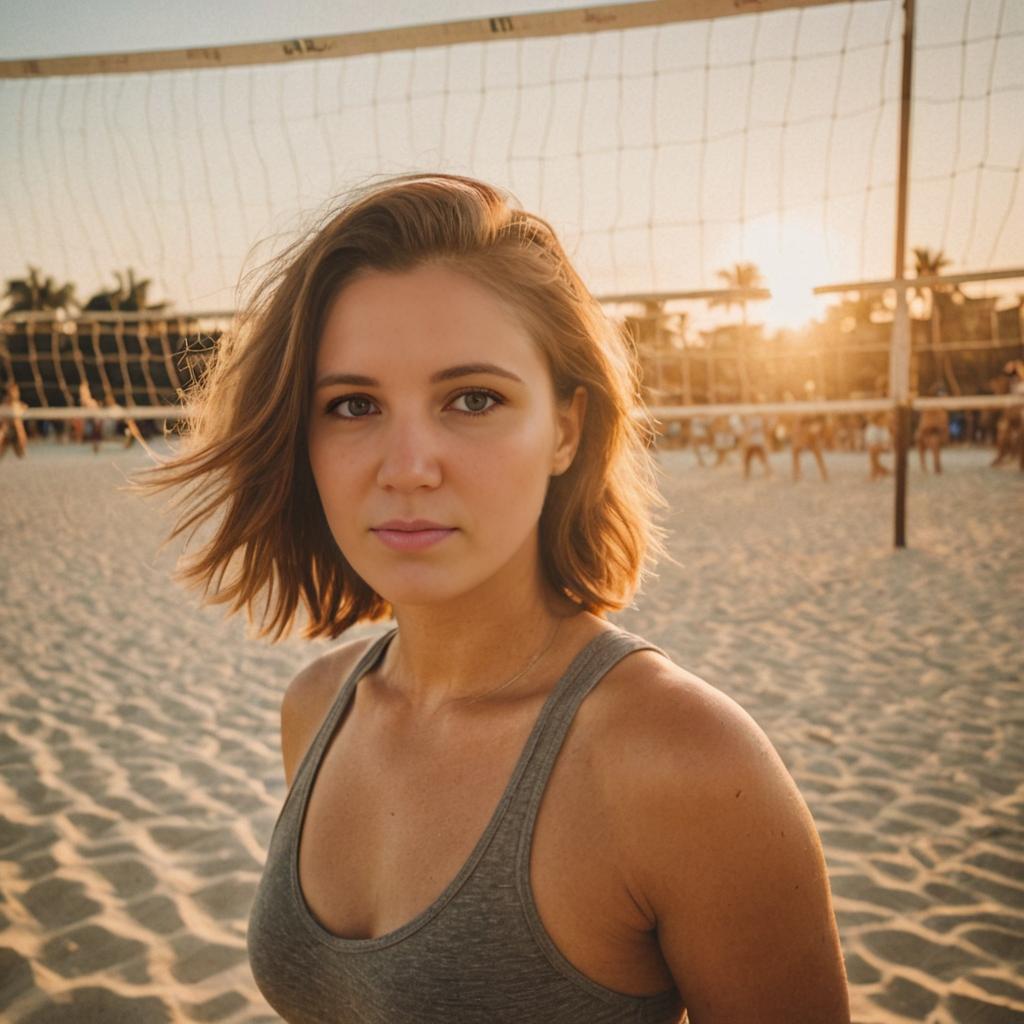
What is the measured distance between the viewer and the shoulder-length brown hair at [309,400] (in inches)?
45.4

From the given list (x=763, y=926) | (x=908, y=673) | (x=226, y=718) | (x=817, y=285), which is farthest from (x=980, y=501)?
(x=763, y=926)

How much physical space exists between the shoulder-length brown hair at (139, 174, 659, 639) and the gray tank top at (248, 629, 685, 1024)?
0.34m

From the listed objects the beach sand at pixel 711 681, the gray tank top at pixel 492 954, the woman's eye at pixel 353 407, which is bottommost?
the beach sand at pixel 711 681

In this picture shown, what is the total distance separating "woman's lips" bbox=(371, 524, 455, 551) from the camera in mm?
1062

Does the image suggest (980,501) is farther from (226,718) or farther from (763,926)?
(763,926)

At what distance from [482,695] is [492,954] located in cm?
36

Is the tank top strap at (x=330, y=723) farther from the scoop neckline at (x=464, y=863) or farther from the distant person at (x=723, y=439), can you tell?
the distant person at (x=723, y=439)

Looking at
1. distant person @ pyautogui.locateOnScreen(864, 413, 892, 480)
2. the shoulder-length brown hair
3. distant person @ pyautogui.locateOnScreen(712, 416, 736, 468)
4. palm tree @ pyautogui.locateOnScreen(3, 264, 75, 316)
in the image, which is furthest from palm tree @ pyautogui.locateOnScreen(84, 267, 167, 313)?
the shoulder-length brown hair

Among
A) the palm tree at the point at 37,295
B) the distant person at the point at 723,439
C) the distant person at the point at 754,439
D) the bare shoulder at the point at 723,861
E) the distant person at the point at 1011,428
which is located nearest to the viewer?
the bare shoulder at the point at 723,861

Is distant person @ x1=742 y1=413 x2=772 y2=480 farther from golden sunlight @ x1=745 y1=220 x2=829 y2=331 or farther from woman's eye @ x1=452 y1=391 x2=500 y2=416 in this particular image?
woman's eye @ x1=452 y1=391 x2=500 y2=416

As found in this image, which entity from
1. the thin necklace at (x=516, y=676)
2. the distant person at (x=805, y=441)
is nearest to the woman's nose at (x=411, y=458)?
the thin necklace at (x=516, y=676)

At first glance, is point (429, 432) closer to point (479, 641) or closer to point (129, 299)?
point (479, 641)

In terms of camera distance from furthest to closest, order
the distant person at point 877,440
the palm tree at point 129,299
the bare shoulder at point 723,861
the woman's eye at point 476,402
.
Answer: the palm tree at point 129,299
the distant person at point 877,440
the woman's eye at point 476,402
the bare shoulder at point 723,861

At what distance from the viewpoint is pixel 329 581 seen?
1596 mm
